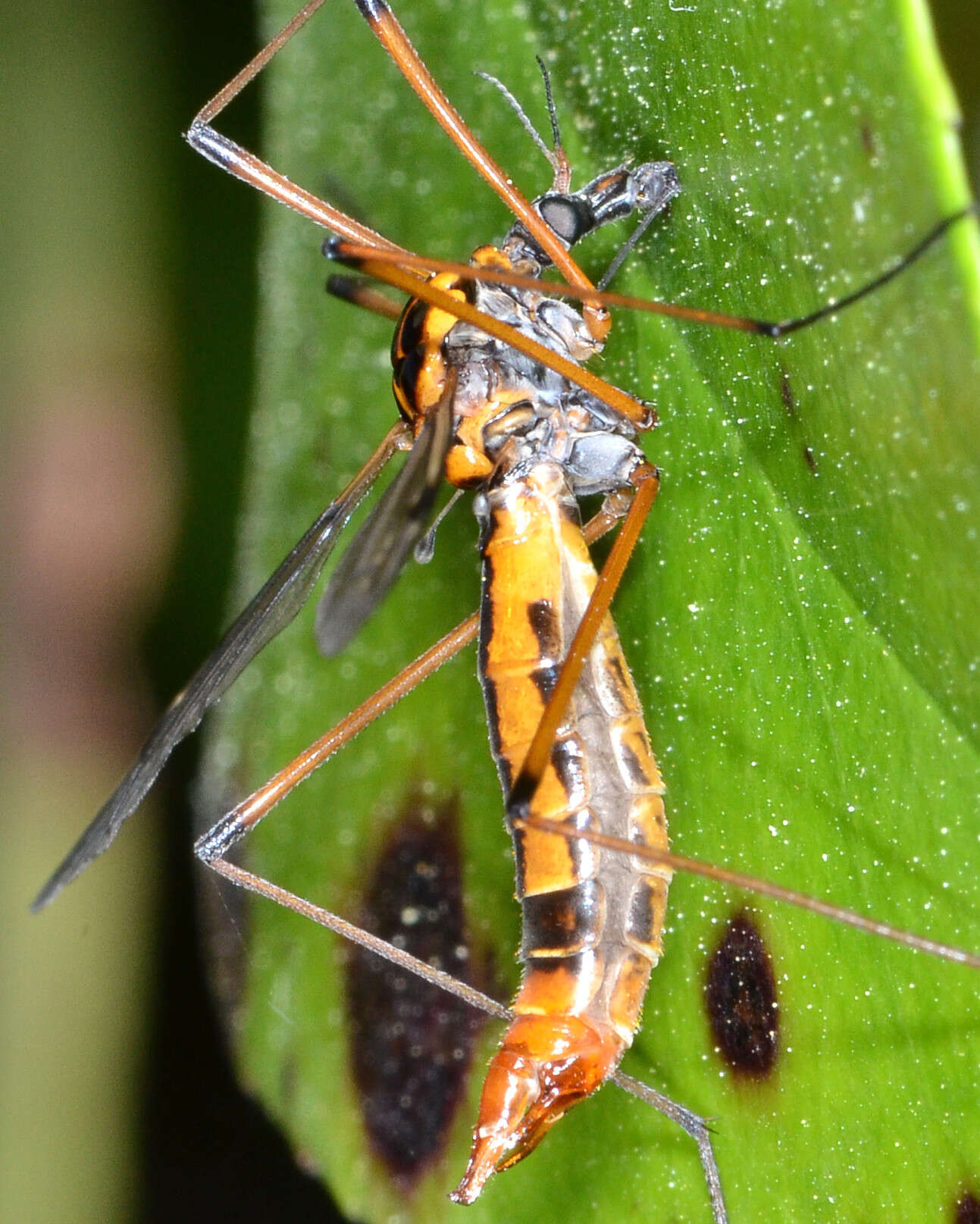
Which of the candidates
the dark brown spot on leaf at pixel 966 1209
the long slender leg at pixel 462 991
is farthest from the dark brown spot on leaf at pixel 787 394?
the long slender leg at pixel 462 991

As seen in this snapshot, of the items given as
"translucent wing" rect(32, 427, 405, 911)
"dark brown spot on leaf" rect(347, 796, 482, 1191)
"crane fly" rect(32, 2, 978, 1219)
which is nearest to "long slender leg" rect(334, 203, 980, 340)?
"crane fly" rect(32, 2, 978, 1219)

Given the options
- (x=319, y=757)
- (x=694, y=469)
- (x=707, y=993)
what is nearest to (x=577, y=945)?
(x=707, y=993)

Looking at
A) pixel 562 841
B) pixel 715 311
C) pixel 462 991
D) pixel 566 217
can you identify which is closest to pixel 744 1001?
pixel 562 841

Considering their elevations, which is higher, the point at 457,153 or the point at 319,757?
the point at 457,153

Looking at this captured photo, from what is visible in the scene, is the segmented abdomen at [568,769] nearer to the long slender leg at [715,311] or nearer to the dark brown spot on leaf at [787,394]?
the long slender leg at [715,311]

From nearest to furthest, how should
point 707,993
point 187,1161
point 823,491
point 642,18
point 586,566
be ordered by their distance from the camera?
1. point 823,491
2. point 642,18
3. point 707,993
4. point 586,566
5. point 187,1161

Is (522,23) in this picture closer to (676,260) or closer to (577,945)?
(676,260)

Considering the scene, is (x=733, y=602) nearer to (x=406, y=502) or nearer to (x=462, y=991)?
(x=406, y=502)
